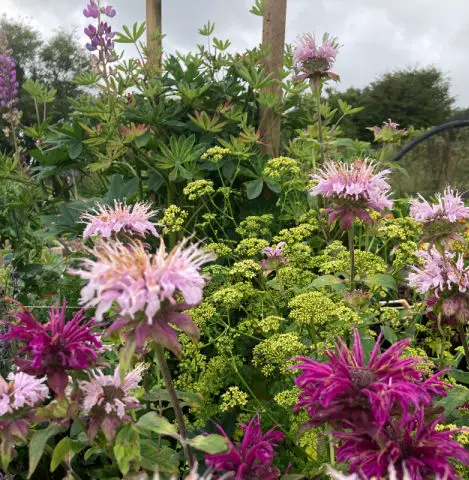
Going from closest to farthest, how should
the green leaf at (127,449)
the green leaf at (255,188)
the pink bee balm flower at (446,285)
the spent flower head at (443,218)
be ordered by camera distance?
the green leaf at (127,449), the pink bee balm flower at (446,285), the spent flower head at (443,218), the green leaf at (255,188)

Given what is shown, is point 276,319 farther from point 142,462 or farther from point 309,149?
point 309,149

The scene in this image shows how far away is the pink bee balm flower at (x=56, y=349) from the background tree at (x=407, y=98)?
726 inches

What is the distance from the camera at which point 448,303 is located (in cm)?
124

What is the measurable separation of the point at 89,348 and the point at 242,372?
799 mm

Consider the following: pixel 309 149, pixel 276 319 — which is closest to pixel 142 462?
pixel 276 319

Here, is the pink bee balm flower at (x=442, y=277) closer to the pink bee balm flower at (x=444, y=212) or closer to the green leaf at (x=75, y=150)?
the pink bee balm flower at (x=444, y=212)

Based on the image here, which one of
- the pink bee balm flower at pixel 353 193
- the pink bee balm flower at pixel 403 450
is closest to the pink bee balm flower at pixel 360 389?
the pink bee balm flower at pixel 403 450

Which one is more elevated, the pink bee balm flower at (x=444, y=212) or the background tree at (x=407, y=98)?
the background tree at (x=407, y=98)

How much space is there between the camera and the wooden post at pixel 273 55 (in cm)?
227

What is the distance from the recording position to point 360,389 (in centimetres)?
79

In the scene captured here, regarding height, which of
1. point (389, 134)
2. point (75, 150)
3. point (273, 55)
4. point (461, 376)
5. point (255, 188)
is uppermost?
point (273, 55)

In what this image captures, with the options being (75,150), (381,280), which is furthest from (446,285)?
(75,150)

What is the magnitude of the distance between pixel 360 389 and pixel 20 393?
0.54 m

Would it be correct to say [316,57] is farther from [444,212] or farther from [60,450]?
[60,450]
